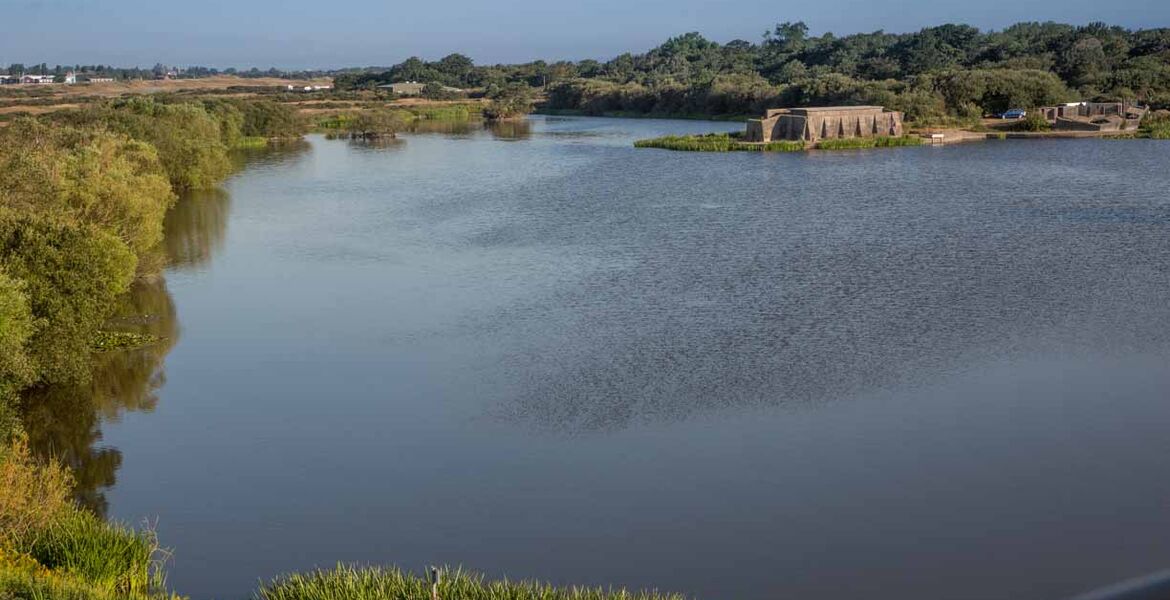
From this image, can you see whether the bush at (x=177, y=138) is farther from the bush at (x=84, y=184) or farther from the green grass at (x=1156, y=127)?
the green grass at (x=1156, y=127)

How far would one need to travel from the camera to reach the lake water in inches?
577

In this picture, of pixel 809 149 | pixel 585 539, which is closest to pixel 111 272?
pixel 585 539

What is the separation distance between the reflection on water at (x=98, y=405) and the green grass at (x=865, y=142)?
147 feet

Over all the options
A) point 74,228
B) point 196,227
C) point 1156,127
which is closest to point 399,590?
point 74,228

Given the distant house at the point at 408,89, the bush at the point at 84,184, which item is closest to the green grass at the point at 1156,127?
the bush at the point at 84,184

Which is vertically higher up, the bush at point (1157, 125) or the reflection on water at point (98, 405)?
the bush at point (1157, 125)

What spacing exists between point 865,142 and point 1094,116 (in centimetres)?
1716

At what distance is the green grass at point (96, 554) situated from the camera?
12516 mm

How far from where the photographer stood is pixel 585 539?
1498 cm

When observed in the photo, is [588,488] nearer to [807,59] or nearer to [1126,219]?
[1126,219]

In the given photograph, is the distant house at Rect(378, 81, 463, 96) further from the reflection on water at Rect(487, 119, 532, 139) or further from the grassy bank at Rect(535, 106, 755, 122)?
the reflection on water at Rect(487, 119, 532, 139)

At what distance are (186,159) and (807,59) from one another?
336 feet

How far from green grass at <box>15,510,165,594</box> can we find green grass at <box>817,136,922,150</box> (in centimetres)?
5497

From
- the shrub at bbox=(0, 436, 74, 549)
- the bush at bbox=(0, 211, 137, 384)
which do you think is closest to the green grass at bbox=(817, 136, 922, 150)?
the bush at bbox=(0, 211, 137, 384)
